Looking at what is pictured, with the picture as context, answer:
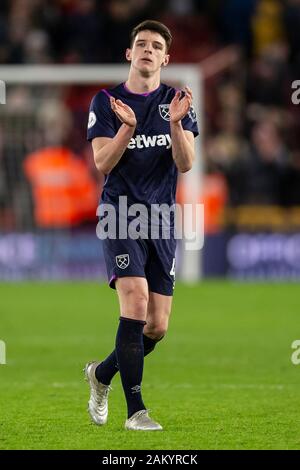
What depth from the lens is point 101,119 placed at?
24.4 feet

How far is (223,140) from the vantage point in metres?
19.4

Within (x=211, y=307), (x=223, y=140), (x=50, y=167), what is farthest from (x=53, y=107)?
(x=211, y=307)

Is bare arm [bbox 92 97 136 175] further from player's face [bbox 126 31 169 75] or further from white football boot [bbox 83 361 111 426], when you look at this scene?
white football boot [bbox 83 361 111 426]

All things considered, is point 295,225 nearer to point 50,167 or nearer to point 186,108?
point 50,167

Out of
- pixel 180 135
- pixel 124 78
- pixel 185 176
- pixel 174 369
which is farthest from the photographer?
pixel 124 78

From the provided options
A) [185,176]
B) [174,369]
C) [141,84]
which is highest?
[141,84]

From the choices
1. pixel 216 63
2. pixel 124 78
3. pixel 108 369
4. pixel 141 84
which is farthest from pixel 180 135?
pixel 216 63

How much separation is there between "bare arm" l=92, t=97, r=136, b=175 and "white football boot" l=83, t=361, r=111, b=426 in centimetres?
121

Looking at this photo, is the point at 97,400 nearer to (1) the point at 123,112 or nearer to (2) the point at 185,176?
(1) the point at 123,112

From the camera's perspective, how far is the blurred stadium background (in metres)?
14.4

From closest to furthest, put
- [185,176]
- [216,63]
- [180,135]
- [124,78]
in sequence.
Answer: [180,135]
[185,176]
[124,78]
[216,63]

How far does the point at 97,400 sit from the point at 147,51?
77.2 inches
